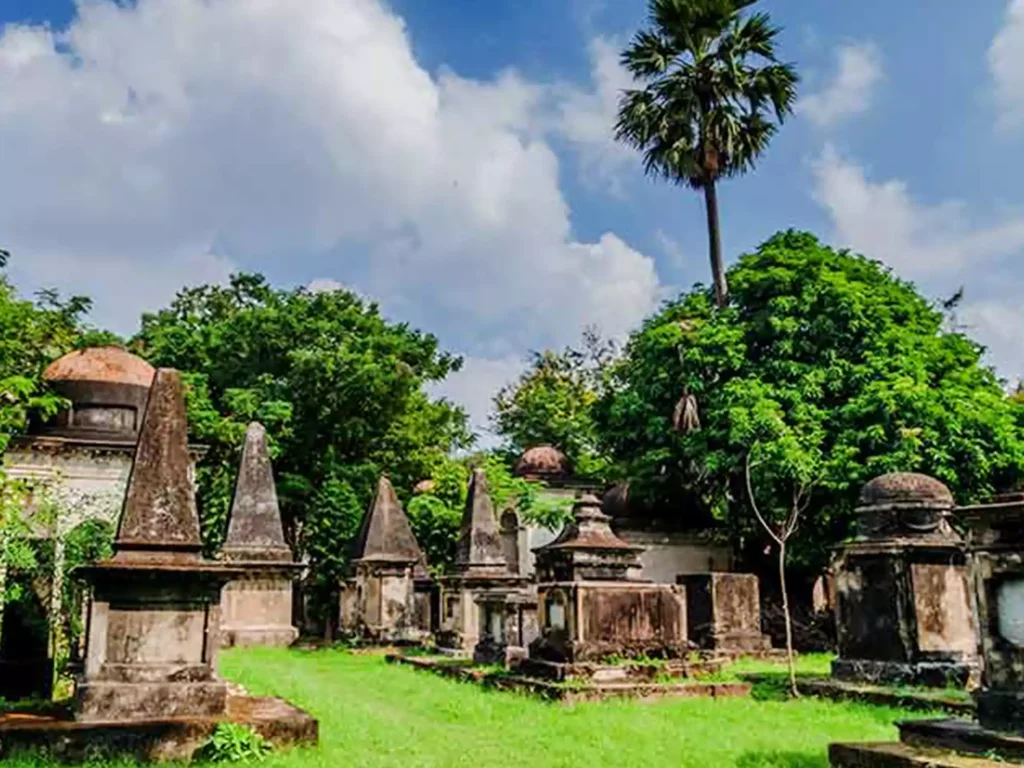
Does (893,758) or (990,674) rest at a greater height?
(990,674)

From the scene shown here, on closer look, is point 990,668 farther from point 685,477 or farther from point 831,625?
point 685,477

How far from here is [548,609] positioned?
46.4 ft

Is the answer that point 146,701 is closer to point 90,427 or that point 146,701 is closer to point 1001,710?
point 1001,710

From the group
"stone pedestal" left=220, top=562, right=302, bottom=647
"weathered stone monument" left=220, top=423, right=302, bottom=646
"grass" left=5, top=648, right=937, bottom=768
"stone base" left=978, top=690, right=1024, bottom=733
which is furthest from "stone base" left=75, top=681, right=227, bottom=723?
"stone pedestal" left=220, top=562, right=302, bottom=647

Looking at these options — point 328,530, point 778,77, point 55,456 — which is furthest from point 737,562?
point 55,456

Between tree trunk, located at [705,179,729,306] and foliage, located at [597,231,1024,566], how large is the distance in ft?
1.94

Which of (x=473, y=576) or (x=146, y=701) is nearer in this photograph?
(x=146, y=701)

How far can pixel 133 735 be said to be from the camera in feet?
23.9

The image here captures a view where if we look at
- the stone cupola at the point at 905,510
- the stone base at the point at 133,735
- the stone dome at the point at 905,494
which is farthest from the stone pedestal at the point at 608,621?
the stone base at the point at 133,735

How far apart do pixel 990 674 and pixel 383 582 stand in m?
18.7

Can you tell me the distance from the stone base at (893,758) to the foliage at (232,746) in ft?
14.4

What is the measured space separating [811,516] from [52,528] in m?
15.0

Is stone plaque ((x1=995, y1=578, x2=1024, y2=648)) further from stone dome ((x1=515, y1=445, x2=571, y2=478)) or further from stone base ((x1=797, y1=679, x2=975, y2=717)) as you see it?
stone dome ((x1=515, y1=445, x2=571, y2=478))

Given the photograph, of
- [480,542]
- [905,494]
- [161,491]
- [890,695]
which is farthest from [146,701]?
[480,542]
